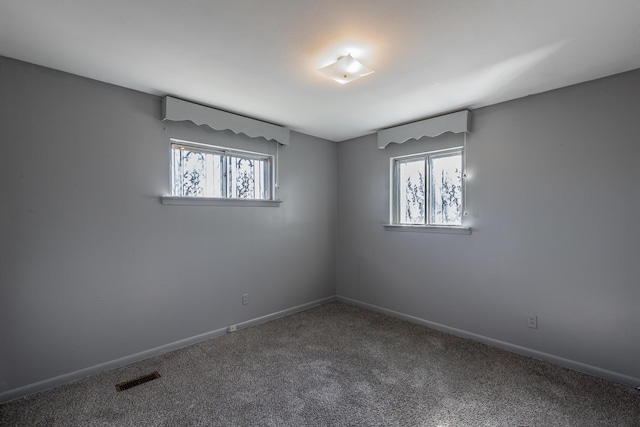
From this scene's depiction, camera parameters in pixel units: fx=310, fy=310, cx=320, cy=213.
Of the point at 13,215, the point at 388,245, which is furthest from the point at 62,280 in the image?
the point at 388,245

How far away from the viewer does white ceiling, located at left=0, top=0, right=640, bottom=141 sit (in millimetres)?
1676

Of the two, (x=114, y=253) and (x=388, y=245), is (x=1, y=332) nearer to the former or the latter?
(x=114, y=253)

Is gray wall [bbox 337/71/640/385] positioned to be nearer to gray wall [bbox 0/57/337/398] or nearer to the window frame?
the window frame

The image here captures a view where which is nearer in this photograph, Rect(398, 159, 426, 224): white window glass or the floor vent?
the floor vent

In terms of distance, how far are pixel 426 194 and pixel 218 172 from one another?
2396 mm

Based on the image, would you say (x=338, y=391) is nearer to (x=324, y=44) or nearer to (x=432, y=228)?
(x=432, y=228)

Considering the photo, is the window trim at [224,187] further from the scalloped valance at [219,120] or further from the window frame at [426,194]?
the window frame at [426,194]

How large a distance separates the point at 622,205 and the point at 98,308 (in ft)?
13.9

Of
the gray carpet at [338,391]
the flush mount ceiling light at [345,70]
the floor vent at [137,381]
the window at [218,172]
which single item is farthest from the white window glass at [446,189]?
the floor vent at [137,381]

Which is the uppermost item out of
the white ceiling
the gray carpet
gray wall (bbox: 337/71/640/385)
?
the white ceiling

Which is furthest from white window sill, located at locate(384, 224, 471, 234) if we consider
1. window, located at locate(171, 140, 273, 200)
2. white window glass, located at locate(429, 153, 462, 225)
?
window, located at locate(171, 140, 273, 200)

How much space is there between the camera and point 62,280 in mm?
2385

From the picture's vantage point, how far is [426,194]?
12.1 ft

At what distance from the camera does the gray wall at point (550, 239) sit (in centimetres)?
239
